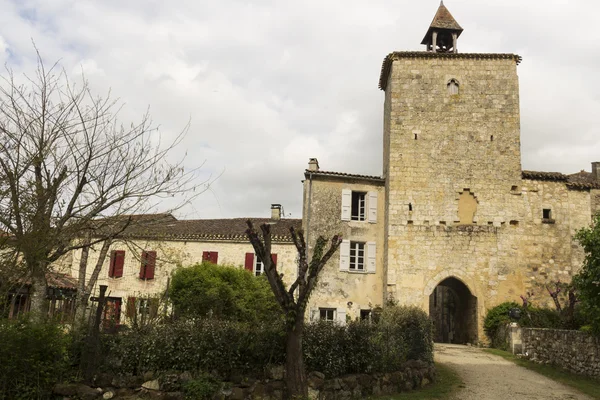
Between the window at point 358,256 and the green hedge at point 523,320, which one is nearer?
the green hedge at point 523,320

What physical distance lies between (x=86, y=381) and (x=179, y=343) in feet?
6.03

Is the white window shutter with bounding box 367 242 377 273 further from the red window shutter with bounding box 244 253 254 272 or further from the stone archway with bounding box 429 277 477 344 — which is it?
the red window shutter with bounding box 244 253 254 272

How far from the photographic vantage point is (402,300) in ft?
66.0

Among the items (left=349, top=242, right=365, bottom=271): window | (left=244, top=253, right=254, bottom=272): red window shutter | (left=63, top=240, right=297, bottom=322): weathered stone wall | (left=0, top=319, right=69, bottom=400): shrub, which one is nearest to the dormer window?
(left=349, top=242, right=365, bottom=271): window

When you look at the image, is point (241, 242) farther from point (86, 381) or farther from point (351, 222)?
point (86, 381)

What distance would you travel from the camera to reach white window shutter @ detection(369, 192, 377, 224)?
21.7 meters

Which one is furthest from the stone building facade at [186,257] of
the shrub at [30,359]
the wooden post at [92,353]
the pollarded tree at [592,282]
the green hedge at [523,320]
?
the shrub at [30,359]

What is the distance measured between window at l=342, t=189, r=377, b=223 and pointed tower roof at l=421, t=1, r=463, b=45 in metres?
8.53

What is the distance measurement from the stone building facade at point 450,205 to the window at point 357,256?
0.05 metres

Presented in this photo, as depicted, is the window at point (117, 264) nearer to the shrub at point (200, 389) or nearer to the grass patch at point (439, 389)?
the shrub at point (200, 389)

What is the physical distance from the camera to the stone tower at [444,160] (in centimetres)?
2058

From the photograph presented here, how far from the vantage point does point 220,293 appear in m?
17.4

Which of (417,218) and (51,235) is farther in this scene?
(417,218)

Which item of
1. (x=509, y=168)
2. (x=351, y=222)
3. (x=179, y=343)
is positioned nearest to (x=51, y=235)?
(x=179, y=343)
